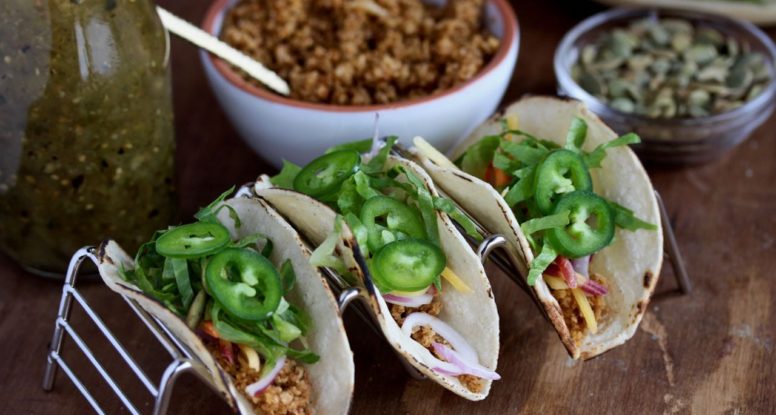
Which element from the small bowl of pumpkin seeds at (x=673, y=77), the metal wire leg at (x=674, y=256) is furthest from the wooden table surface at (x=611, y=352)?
the small bowl of pumpkin seeds at (x=673, y=77)

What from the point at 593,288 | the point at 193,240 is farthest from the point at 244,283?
the point at 593,288

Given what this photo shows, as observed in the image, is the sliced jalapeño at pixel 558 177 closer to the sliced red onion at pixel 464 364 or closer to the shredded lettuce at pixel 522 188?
the shredded lettuce at pixel 522 188

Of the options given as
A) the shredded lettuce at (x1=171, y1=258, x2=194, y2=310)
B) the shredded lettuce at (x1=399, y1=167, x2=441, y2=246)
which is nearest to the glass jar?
the shredded lettuce at (x1=171, y1=258, x2=194, y2=310)

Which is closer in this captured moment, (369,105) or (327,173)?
(327,173)

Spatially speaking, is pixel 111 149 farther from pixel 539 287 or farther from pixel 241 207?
pixel 539 287

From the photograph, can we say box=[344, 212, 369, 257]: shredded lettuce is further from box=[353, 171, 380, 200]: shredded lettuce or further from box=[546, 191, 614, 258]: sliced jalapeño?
box=[546, 191, 614, 258]: sliced jalapeño

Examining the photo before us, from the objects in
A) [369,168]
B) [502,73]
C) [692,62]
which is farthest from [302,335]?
[692,62]

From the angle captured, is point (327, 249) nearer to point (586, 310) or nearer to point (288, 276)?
point (288, 276)
